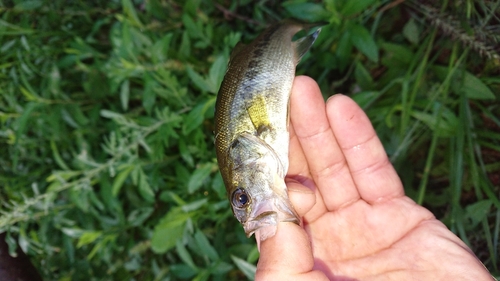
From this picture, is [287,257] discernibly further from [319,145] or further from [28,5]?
[28,5]

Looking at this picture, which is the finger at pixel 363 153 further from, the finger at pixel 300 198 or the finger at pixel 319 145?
the finger at pixel 300 198

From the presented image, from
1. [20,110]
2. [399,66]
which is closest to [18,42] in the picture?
[20,110]

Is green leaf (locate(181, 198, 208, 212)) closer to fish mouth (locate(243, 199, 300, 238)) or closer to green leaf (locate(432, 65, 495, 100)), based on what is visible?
fish mouth (locate(243, 199, 300, 238))

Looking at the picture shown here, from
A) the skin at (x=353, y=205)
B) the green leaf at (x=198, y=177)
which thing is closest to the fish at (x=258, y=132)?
the skin at (x=353, y=205)

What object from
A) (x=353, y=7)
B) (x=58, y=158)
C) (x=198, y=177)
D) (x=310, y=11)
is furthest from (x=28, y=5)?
(x=353, y=7)

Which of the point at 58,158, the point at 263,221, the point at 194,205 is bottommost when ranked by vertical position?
the point at 194,205
